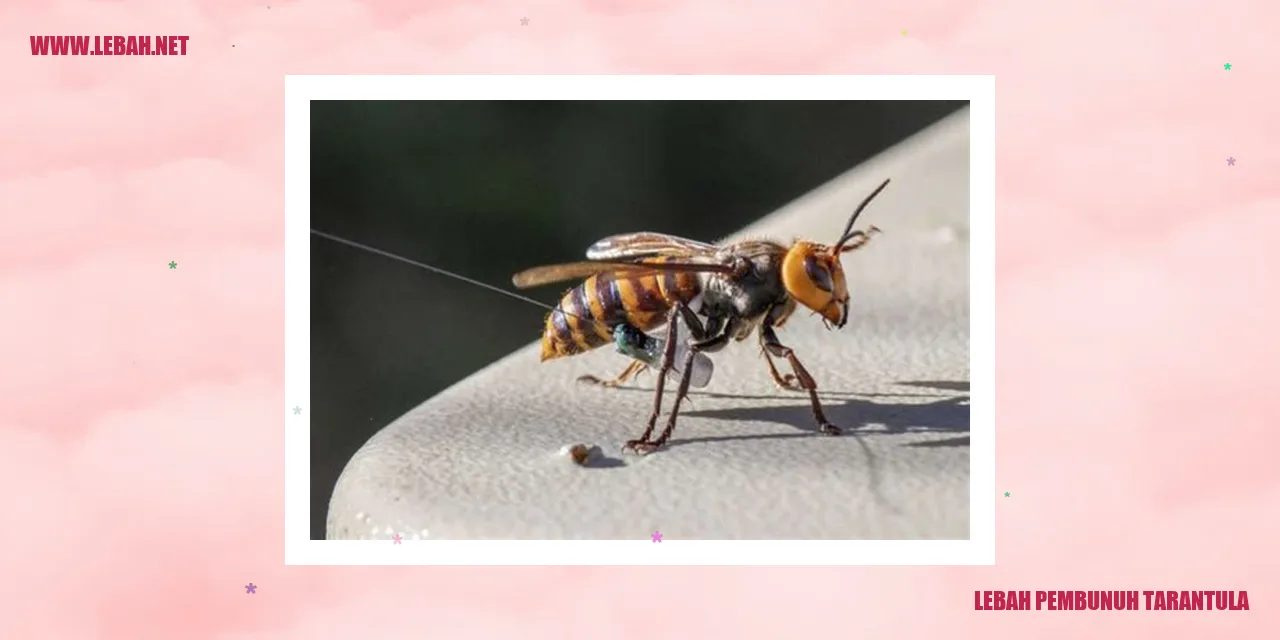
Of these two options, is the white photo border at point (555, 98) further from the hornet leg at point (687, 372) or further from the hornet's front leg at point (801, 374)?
the hornet leg at point (687, 372)

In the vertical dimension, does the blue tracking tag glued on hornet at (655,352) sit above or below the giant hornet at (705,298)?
below

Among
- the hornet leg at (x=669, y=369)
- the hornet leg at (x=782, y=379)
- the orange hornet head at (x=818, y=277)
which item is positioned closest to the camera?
the hornet leg at (x=669, y=369)

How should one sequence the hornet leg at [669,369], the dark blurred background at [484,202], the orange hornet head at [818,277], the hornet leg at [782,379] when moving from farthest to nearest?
the dark blurred background at [484,202], the hornet leg at [782,379], the orange hornet head at [818,277], the hornet leg at [669,369]

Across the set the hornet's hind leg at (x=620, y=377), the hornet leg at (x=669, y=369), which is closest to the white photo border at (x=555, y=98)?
the hornet leg at (x=669, y=369)

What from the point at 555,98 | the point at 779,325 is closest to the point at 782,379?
the point at 779,325

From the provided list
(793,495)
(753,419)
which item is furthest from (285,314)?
(793,495)
